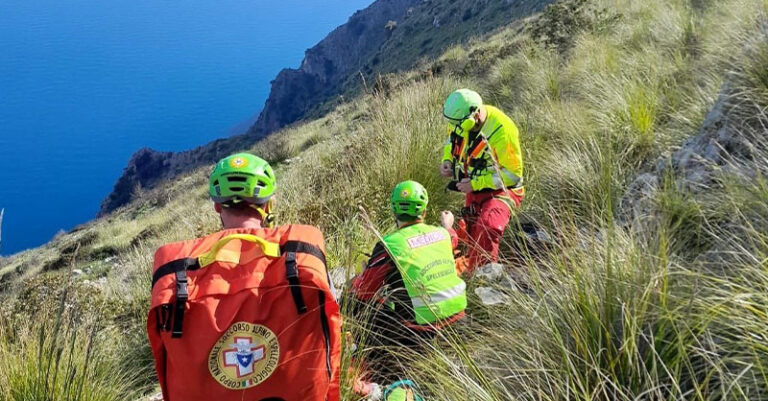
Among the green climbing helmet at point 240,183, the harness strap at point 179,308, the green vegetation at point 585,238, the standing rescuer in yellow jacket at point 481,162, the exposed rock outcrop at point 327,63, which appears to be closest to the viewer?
the green vegetation at point 585,238

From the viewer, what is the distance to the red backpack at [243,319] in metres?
2.01

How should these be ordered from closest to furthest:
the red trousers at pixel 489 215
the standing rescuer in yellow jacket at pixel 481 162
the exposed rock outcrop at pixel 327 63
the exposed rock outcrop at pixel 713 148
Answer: the exposed rock outcrop at pixel 713 148
the red trousers at pixel 489 215
the standing rescuer in yellow jacket at pixel 481 162
the exposed rock outcrop at pixel 327 63

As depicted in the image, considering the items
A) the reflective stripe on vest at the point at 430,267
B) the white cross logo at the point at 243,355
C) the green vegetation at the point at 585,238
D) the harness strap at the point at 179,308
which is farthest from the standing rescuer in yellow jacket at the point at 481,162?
the harness strap at the point at 179,308

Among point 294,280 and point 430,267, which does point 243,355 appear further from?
point 430,267

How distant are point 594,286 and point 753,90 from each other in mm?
2390

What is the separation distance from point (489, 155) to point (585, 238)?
7.44 feet

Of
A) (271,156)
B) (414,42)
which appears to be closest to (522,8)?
(414,42)

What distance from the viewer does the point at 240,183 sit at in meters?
2.60

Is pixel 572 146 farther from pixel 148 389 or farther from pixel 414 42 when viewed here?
pixel 414 42

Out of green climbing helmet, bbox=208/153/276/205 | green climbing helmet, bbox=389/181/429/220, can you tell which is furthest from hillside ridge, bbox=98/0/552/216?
green climbing helmet, bbox=208/153/276/205

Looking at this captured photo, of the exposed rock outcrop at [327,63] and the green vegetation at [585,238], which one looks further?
the exposed rock outcrop at [327,63]

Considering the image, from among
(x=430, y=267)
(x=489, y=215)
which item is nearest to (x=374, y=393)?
(x=430, y=267)

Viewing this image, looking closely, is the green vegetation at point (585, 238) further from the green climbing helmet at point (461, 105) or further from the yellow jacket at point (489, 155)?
the green climbing helmet at point (461, 105)

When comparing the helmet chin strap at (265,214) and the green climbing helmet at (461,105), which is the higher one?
the green climbing helmet at (461,105)
